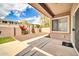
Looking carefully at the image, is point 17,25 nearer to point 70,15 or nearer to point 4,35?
point 4,35

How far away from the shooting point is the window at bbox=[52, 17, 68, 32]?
3.12 meters

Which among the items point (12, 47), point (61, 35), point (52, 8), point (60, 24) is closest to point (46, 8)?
point (52, 8)

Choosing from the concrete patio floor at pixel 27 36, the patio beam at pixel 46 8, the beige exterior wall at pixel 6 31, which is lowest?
the concrete patio floor at pixel 27 36

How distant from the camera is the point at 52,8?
307cm

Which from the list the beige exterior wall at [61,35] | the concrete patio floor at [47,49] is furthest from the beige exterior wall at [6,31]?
the beige exterior wall at [61,35]

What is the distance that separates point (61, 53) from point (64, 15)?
0.96 m

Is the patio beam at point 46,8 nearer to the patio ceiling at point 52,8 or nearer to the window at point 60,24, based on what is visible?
the patio ceiling at point 52,8

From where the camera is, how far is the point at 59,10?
124 inches

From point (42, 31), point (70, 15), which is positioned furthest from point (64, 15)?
point (42, 31)

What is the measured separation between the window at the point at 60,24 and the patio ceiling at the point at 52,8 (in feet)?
0.54

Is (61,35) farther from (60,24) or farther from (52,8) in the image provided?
(52,8)

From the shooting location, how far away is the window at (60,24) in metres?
3.12

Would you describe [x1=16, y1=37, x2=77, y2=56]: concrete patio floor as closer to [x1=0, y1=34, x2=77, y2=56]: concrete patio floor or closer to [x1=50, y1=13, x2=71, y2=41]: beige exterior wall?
[x1=0, y1=34, x2=77, y2=56]: concrete patio floor

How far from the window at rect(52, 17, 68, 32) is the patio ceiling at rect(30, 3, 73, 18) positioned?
16cm
